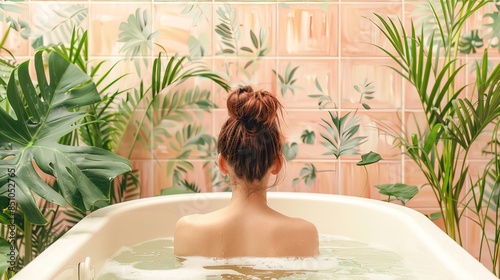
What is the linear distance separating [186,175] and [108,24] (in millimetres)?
701

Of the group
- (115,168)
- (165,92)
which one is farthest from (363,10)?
(115,168)

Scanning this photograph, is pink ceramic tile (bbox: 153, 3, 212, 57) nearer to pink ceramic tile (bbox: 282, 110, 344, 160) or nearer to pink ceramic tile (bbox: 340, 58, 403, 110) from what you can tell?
pink ceramic tile (bbox: 282, 110, 344, 160)

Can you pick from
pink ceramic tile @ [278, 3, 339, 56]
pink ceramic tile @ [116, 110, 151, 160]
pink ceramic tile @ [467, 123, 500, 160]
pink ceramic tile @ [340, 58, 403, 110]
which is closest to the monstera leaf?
pink ceramic tile @ [116, 110, 151, 160]

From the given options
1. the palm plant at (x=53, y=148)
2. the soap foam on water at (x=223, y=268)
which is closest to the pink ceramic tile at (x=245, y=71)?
the palm plant at (x=53, y=148)

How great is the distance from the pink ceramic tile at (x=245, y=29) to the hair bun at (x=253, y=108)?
3.34 feet

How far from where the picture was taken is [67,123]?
6.02 ft

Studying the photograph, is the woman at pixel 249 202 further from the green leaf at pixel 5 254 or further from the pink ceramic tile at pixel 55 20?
the pink ceramic tile at pixel 55 20

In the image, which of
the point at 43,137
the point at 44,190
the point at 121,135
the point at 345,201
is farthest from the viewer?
the point at 121,135

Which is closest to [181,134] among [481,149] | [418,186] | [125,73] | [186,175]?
[186,175]

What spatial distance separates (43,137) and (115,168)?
0.71 ft

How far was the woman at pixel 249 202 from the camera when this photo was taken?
1.66m

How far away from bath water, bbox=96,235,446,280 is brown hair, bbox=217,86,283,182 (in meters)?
0.23

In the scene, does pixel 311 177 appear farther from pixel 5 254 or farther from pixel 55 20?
pixel 5 254

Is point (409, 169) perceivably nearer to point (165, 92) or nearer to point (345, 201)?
point (345, 201)
